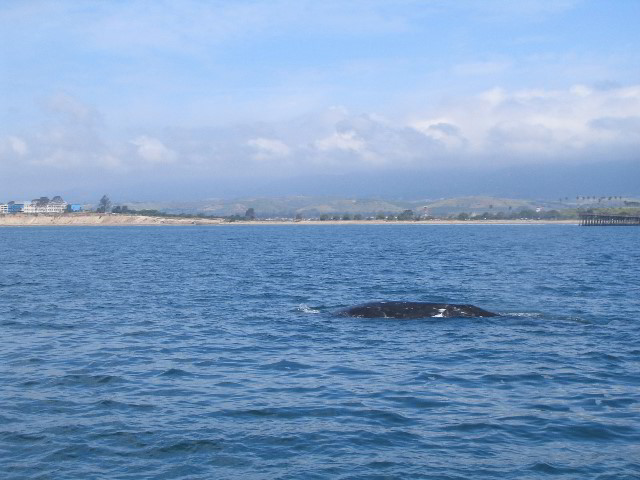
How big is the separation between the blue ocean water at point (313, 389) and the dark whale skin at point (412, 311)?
41.3 inches

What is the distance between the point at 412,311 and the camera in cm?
3034

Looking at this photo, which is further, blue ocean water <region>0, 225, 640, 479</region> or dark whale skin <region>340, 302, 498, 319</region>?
dark whale skin <region>340, 302, 498, 319</region>

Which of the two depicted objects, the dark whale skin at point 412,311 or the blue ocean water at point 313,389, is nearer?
the blue ocean water at point 313,389

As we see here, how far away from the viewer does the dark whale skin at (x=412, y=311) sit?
30.2 m

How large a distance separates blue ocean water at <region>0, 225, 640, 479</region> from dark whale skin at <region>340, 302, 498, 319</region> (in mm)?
1050

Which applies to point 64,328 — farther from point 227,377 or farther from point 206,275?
point 206,275

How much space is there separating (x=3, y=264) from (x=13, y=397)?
55130 millimetres

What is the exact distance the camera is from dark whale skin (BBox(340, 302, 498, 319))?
99.0 feet

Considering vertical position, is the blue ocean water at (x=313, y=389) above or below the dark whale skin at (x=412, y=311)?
below

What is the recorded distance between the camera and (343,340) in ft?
82.8

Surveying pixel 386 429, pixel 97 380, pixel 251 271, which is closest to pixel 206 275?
pixel 251 271

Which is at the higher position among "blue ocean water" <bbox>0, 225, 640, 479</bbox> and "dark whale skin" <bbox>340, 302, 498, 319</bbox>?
"dark whale skin" <bbox>340, 302, 498, 319</bbox>

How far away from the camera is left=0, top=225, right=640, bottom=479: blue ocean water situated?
13.9m

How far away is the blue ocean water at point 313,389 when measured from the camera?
13.9m
